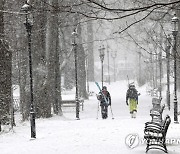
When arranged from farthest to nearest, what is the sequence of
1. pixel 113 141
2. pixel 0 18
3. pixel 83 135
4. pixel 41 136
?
1. pixel 0 18
2. pixel 41 136
3. pixel 83 135
4. pixel 113 141

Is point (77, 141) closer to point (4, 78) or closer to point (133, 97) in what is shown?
point (4, 78)

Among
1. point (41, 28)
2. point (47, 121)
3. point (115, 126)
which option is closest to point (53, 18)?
point (41, 28)

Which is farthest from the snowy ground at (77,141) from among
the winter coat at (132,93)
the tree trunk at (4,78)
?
the winter coat at (132,93)

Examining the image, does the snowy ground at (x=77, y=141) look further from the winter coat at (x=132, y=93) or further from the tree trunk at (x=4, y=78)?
the winter coat at (x=132, y=93)

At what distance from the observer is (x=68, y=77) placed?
43812mm

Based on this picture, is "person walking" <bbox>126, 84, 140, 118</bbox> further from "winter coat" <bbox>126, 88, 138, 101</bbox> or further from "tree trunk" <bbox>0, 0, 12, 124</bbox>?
"tree trunk" <bbox>0, 0, 12, 124</bbox>

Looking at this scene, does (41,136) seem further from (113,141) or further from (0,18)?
(0,18)

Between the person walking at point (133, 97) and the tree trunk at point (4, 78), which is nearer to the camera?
the tree trunk at point (4, 78)

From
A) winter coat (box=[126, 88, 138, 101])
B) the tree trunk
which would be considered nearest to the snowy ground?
the tree trunk

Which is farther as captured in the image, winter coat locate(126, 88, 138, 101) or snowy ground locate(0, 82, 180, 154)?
winter coat locate(126, 88, 138, 101)

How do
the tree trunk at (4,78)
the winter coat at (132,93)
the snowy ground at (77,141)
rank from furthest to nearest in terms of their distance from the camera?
the winter coat at (132,93) < the tree trunk at (4,78) < the snowy ground at (77,141)

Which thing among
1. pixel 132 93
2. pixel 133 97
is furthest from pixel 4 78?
pixel 133 97

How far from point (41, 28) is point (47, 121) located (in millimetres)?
4241

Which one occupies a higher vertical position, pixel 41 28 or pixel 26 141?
pixel 41 28
